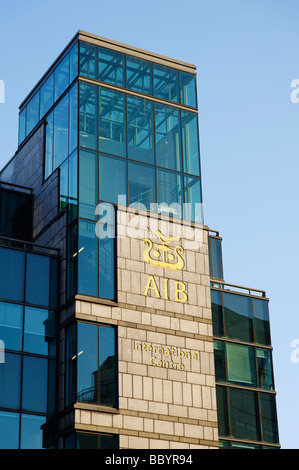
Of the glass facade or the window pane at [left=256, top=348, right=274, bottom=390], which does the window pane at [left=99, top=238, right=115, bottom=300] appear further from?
the window pane at [left=256, top=348, right=274, bottom=390]

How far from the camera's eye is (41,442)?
42.4 meters

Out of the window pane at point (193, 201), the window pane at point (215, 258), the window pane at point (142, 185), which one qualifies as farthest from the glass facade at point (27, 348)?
the window pane at point (215, 258)

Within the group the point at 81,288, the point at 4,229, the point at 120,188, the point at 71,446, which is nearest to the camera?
the point at 71,446

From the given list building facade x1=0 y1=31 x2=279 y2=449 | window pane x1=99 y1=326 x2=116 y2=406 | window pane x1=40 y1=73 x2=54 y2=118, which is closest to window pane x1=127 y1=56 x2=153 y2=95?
building facade x1=0 y1=31 x2=279 y2=449

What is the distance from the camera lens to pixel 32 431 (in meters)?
42.4

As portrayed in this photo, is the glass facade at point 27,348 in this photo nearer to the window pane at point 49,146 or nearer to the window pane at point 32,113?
the window pane at point 49,146

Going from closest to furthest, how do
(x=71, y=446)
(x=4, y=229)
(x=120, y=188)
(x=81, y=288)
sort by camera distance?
1. (x=71, y=446)
2. (x=81, y=288)
3. (x=120, y=188)
4. (x=4, y=229)

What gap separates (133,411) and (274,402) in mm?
9077

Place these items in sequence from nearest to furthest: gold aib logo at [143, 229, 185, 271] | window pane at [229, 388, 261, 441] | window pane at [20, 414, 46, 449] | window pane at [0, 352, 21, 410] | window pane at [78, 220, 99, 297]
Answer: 1. window pane at [20, 414, 46, 449]
2. window pane at [0, 352, 21, 410]
3. window pane at [78, 220, 99, 297]
4. window pane at [229, 388, 261, 441]
5. gold aib logo at [143, 229, 185, 271]

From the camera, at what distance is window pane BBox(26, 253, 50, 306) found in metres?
45.1

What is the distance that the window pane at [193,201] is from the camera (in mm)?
49312

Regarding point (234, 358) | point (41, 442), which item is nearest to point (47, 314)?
point (41, 442)

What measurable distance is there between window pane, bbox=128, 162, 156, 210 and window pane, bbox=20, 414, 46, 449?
1210 centimetres

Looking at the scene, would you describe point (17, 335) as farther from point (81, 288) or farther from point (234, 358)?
point (234, 358)
